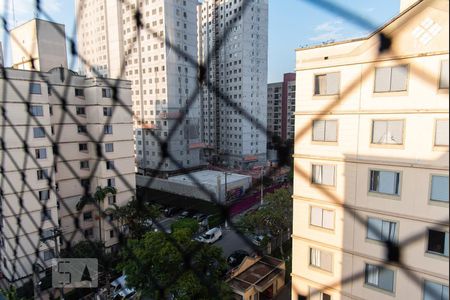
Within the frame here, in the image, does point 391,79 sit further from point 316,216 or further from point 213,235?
point 213,235

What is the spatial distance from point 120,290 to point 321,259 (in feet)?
9.83

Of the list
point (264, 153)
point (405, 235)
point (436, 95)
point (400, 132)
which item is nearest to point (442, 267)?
point (405, 235)

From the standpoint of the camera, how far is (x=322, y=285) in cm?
167

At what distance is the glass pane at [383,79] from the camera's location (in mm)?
1289

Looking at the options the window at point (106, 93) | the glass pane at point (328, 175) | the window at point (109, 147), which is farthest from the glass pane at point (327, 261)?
the window at point (106, 93)

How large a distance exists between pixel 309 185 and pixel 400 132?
51 cm

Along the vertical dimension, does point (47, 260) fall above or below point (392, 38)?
below

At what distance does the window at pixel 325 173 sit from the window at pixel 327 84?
1.29ft

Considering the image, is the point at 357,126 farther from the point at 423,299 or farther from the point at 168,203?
the point at 168,203

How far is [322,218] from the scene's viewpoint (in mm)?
1599

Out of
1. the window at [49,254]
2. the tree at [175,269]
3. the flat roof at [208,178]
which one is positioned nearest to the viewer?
the tree at [175,269]

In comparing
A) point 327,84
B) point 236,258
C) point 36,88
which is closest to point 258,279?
point 236,258

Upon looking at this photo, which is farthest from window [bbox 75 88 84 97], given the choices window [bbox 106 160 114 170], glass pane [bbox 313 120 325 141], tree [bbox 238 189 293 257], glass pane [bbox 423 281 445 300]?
glass pane [bbox 423 281 445 300]

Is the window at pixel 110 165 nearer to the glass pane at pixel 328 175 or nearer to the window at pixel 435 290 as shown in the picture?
the glass pane at pixel 328 175
